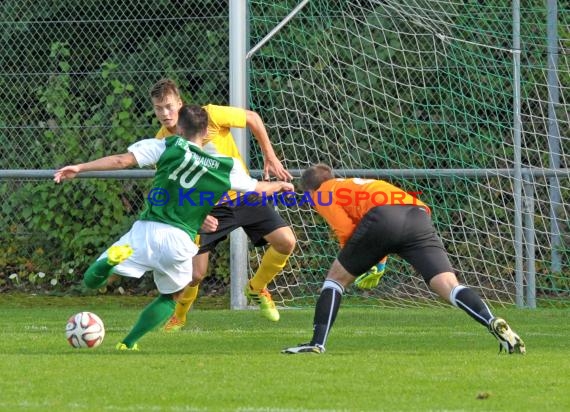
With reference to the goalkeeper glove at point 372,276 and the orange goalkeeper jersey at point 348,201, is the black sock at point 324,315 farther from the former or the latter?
the goalkeeper glove at point 372,276

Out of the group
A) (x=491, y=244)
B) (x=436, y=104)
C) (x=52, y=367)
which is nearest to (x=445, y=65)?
(x=436, y=104)

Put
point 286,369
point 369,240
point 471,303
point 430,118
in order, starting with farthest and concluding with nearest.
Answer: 1. point 430,118
2. point 369,240
3. point 471,303
4. point 286,369

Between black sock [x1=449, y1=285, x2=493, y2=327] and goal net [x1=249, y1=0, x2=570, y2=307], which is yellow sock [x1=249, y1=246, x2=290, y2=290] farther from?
black sock [x1=449, y1=285, x2=493, y2=327]

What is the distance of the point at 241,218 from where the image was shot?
33.7ft

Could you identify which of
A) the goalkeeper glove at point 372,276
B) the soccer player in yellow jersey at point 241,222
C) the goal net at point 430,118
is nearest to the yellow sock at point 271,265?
the soccer player in yellow jersey at point 241,222

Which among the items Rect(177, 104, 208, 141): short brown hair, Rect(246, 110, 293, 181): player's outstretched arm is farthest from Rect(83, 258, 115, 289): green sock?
Rect(246, 110, 293, 181): player's outstretched arm

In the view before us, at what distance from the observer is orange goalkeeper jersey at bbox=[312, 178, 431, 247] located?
812 cm

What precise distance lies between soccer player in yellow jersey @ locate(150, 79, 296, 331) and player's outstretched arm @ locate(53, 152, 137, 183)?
1.26 m

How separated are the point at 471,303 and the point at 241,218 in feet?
9.12

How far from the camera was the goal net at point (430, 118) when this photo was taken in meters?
12.6

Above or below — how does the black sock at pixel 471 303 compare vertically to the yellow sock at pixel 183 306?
above

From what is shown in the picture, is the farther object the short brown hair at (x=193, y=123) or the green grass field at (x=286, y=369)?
the short brown hair at (x=193, y=123)

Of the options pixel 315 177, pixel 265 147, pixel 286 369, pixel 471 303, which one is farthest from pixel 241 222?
pixel 286 369

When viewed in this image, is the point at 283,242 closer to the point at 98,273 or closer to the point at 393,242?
the point at 393,242
